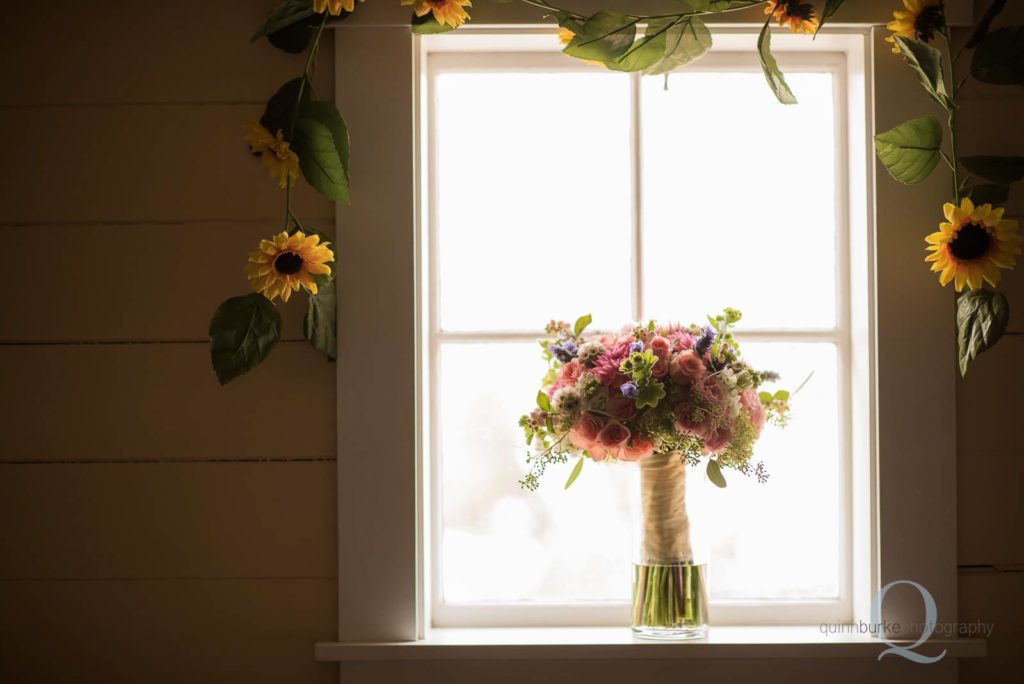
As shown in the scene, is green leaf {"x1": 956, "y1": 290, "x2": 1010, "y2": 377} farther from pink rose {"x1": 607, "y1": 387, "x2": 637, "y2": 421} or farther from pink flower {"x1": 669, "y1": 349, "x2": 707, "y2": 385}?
pink rose {"x1": 607, "y1": 387, "x2": 637, "y2": 421}

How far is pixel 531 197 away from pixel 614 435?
1.76 feet

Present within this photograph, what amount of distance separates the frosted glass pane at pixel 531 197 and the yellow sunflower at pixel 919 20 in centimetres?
49

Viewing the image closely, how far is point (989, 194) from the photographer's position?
144cm

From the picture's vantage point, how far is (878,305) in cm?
152

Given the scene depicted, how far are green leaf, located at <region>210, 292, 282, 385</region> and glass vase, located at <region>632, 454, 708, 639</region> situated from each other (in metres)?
0.67

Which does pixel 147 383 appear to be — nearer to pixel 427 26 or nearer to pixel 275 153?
pixel 275 153

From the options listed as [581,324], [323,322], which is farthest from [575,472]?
[323,322]

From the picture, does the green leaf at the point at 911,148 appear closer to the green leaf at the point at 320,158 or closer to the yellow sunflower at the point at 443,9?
the yellow sunflower at the point at 443,9

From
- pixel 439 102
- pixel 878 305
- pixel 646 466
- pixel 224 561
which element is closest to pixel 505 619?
pixel 646 466

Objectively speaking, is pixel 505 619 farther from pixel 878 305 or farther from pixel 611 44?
pixel 611 44

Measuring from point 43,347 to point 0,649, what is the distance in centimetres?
53

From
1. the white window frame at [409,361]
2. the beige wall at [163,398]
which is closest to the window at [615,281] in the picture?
the white window frame at [409,361]

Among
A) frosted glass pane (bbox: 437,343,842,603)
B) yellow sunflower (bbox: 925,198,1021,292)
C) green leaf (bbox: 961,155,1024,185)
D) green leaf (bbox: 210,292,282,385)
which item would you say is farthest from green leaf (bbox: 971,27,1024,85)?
green leaf (bbox: 210,292,282,385)

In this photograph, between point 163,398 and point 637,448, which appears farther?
point 163,398
